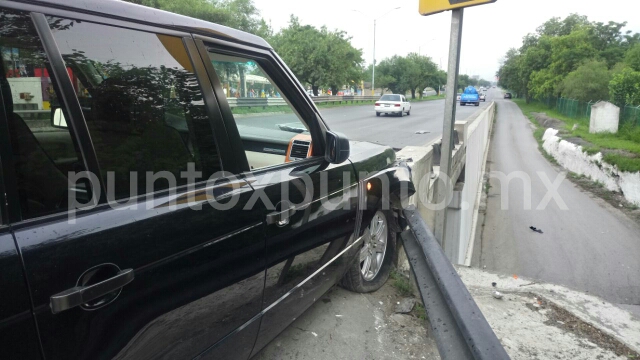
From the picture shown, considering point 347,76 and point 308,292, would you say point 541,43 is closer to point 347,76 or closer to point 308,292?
point 347,76

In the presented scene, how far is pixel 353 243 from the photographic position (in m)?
3.22

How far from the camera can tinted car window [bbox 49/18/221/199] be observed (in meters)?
1.64

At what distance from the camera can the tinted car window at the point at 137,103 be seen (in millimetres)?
1642

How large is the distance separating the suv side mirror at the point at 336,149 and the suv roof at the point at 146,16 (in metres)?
0.70

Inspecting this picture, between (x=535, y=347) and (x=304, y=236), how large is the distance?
7.61 feet

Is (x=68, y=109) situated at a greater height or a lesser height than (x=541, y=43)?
lesser

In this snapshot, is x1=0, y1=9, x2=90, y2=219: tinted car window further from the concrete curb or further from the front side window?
the concrete curb

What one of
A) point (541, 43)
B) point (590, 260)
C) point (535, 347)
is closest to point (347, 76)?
point (541, 43)

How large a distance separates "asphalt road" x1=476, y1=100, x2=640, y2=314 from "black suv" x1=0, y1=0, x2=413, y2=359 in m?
5.54

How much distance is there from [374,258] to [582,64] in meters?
45.5

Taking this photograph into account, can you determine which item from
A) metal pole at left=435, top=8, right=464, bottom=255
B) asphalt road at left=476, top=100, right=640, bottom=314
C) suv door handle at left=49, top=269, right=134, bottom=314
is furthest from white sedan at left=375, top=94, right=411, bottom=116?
suv door handle at left=49, top=269, right=134, bottom=314

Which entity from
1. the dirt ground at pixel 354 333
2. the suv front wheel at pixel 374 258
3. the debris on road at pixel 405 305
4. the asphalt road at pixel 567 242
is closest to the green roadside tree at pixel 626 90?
the asphalt road at pixel 567 242

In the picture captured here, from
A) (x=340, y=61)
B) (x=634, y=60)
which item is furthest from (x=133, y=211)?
(x=340, y=61)

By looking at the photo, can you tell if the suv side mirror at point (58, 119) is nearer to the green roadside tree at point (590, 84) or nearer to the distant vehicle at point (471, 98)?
the green roadside tree at point (590, 84)
